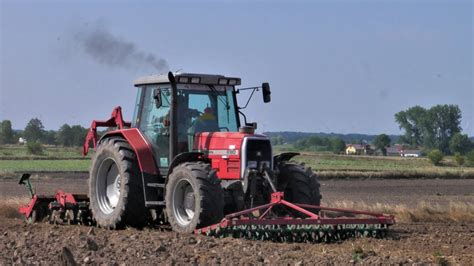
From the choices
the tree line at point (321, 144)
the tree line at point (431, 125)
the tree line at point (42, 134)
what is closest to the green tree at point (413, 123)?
the tree line at point (431, 125)

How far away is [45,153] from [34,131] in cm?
917

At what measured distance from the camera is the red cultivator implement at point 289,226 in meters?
11.7

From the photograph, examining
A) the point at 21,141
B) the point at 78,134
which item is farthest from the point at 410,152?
the point at 78,134

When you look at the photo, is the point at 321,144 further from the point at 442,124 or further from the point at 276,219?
the point at 276,219

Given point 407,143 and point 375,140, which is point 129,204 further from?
point 407,143

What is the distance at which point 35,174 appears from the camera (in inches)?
1634

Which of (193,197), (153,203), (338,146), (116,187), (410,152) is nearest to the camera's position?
(193,197)

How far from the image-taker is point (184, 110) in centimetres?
1366

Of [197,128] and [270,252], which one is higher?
[197,128]

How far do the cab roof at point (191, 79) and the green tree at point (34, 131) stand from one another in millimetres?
63141

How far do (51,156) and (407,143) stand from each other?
242 feet

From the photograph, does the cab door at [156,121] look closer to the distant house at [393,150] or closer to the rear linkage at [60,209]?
Result: the rear linkage at [60,209]

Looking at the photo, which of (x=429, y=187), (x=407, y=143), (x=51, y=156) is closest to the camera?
(x=429, y=187)

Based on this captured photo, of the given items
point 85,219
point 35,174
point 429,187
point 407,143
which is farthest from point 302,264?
point 407,143
